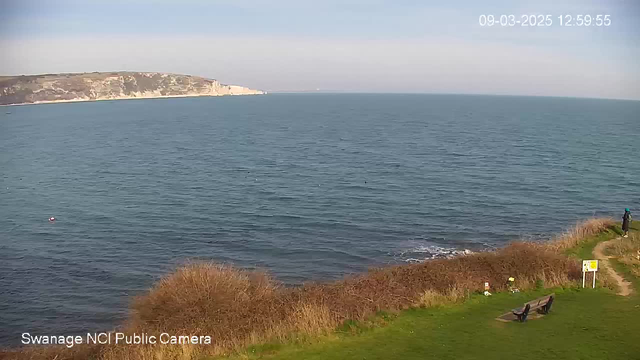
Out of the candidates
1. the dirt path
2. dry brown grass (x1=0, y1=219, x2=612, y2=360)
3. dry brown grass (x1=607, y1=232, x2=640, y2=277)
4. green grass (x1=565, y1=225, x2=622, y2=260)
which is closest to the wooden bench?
dry brown grass (x1=0, y1=219, x2=612, y2=360)

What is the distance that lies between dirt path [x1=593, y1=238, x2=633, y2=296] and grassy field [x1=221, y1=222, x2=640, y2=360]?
134 cm

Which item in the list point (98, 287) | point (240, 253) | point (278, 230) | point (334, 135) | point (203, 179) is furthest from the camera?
point (334, 135)

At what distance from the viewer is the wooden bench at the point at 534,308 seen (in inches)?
649

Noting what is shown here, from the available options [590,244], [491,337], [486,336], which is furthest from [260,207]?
[491,337]

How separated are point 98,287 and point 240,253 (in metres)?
8.69

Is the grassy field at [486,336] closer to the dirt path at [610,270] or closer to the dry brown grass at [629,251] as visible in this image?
the dirt path at [610,270]

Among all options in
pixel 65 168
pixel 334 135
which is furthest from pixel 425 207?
pixel 334 135

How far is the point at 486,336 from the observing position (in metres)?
15.5

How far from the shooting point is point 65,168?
2589 inches

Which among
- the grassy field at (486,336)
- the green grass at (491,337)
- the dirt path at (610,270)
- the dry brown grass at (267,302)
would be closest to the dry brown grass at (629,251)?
the dirt path at (610,270)

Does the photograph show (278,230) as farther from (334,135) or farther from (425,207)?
(334,135)

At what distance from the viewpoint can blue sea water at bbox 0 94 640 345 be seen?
30031 mm

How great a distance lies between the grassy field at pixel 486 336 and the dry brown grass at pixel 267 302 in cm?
77

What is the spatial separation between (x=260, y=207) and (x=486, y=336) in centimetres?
3094
